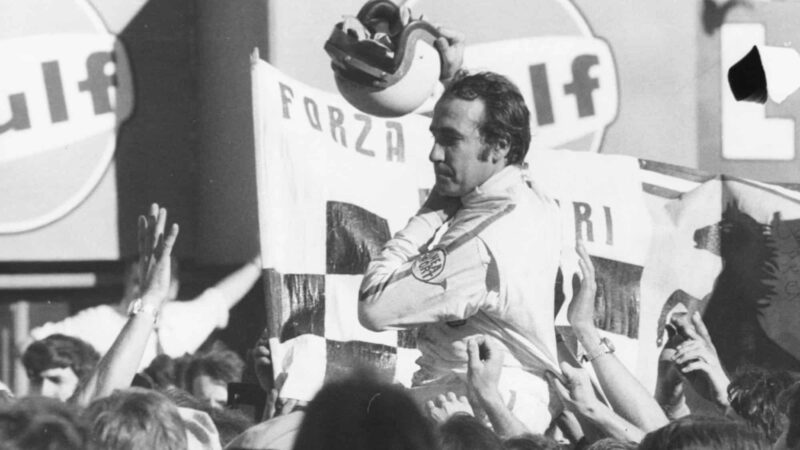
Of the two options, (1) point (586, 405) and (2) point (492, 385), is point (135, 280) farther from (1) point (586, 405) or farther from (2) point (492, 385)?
(1) point (586, 405)

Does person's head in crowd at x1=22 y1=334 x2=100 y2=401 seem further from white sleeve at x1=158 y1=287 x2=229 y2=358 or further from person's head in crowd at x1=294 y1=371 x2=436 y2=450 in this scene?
person's head in crowd at x1=294 y1=371 x2=436 y2=450

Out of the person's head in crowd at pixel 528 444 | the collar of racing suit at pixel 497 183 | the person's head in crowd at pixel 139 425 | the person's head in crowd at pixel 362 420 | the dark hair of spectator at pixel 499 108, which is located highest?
the dark hair of spectator at pixel 499 108

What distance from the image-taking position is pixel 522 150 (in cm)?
344

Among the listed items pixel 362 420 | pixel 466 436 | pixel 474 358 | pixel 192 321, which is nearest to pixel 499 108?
pixel 474 358

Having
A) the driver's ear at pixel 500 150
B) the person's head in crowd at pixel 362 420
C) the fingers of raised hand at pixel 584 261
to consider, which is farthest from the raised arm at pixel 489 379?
the person's head in crowd at pixel 362 420

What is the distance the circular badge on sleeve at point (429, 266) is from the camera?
10.9ft

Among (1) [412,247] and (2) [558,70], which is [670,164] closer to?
(2) [558,70]

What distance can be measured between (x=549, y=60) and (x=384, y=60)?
0.49 metres

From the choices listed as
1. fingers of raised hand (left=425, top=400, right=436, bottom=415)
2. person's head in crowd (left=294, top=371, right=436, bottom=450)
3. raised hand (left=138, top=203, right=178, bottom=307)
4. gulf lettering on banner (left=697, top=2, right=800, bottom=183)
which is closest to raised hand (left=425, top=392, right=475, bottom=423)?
fingers of raised hand (left=425, top=400, right=436, bottom=415)

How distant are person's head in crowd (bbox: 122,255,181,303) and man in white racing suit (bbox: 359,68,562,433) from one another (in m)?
0.42

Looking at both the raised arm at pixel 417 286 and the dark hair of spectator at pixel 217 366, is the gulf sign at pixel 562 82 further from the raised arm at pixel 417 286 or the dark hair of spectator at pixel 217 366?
the dark hair of spectator at pixel 217 366

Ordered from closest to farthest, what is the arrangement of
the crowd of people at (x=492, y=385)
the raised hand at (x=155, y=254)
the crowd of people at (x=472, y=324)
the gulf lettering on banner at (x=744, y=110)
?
the crowd of people at (x=492, y=385) → the raised hand at (x=155, y=254) → the crowd of people at (x=472, y=324) → the gulf lettering on banner at (x=744, y=110)

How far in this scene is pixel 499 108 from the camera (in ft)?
11.2

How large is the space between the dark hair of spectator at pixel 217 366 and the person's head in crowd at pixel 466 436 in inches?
46.5
